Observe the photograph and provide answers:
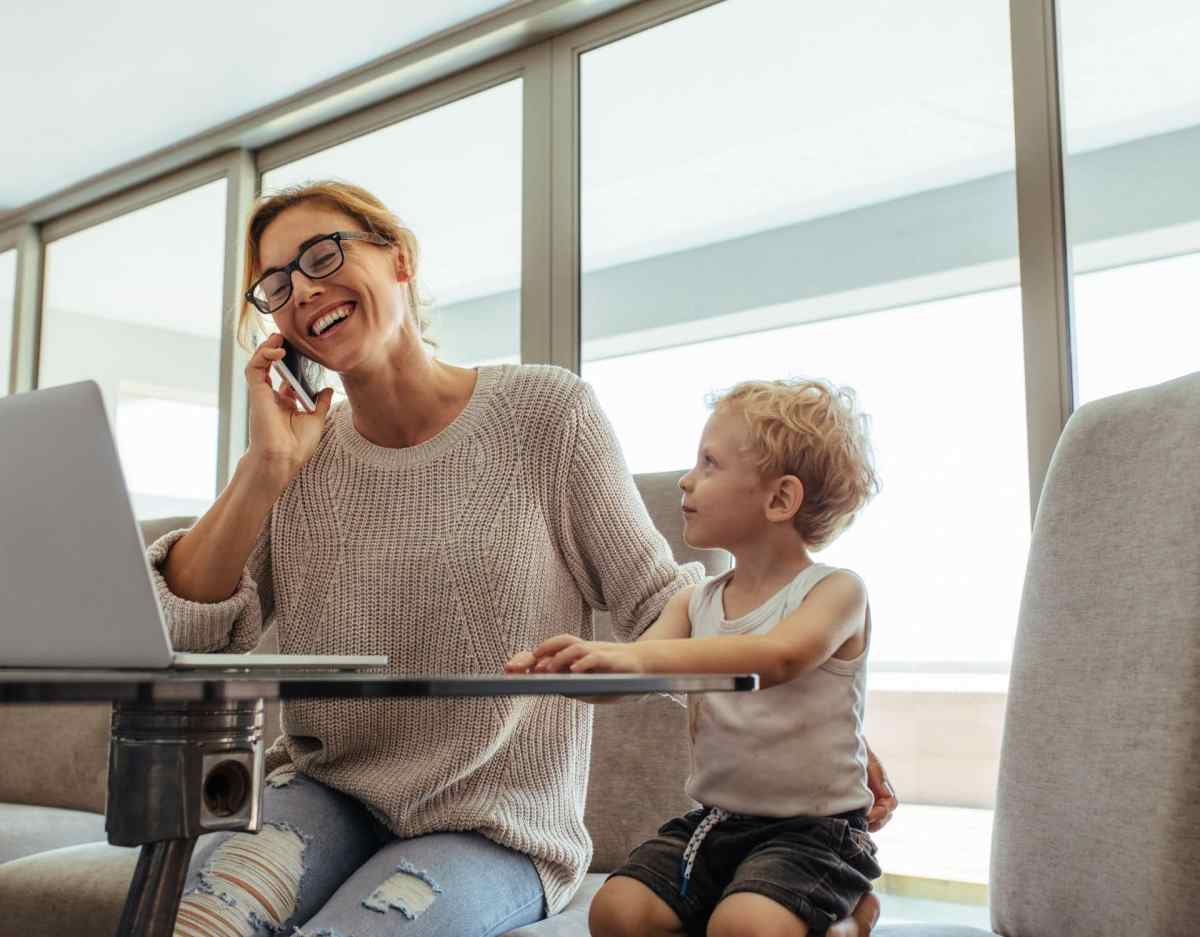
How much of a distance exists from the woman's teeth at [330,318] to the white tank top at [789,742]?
1.99 feet

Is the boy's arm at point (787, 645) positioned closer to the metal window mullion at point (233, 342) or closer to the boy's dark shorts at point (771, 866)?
the boy's dark shorts at point (771, 866)

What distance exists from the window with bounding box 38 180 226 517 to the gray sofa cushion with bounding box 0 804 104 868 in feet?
6.22

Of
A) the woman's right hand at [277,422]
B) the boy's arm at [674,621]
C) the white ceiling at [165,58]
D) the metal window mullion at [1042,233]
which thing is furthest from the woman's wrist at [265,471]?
the white ceiling at [165,58]

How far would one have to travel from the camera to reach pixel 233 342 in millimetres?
3992

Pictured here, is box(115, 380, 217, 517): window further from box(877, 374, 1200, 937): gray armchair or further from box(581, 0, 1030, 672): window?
box(877, 374, 1200, 937): gray armchair

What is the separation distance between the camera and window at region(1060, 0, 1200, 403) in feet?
7.25

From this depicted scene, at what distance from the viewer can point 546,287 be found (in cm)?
320

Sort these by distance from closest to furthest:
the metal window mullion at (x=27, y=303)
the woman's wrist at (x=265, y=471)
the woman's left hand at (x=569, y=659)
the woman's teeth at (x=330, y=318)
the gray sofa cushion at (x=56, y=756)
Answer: the woman's left hand at (x=569, y=659)
the woman's wrist at (x=265, y=471)
the woman's teeth at (x=330, y=318)
the gray sofa cushion at (x=56, y=756)
the metal window mullion at (x=27, y=303)

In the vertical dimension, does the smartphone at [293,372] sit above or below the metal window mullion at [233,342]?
below

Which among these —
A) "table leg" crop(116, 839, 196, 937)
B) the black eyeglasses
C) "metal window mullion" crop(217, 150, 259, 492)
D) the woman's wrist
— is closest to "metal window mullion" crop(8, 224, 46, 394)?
"metal window mullion" crop(217, 150, 259, 492)

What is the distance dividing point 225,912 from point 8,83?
3.32 metres

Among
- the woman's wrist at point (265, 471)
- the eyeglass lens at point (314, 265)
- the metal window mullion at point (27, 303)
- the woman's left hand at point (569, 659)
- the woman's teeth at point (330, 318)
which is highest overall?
the metal window mullion at point (27, 303)

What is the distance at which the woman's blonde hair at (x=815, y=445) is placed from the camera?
129 centimetres

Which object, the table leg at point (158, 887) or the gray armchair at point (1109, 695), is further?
the gray armchair at point (1109, 695)
